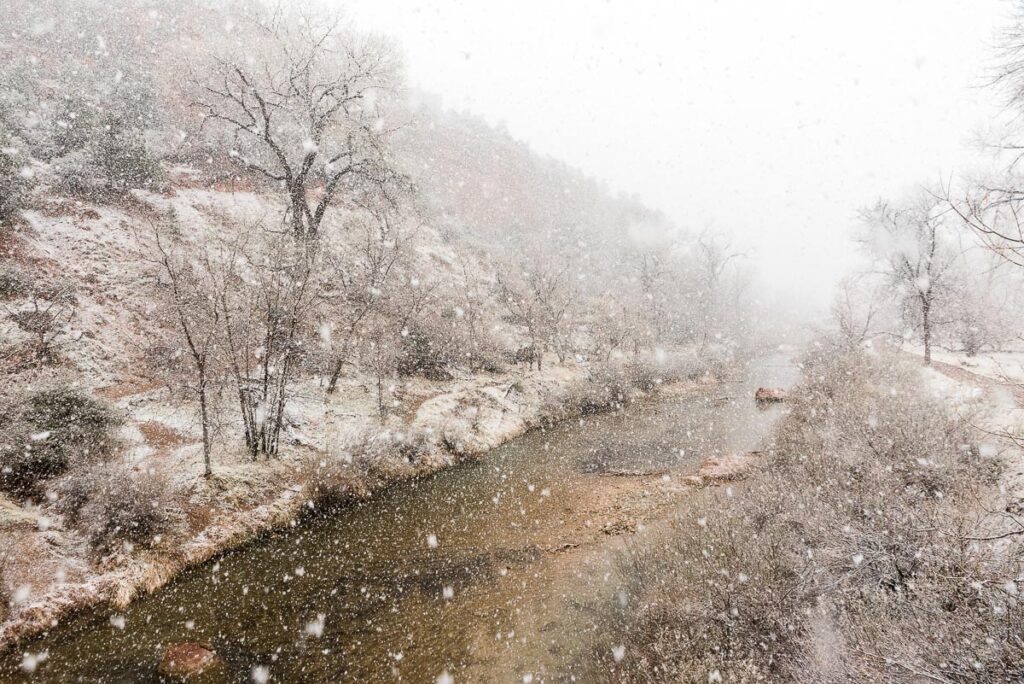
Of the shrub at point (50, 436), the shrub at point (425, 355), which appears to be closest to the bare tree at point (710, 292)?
the shrub at point (425, 355)

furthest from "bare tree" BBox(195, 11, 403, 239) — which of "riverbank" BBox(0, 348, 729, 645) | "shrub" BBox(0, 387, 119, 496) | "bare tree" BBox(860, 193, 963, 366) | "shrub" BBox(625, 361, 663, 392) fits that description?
"bare tree" BBox(860, 193, 963, 366)

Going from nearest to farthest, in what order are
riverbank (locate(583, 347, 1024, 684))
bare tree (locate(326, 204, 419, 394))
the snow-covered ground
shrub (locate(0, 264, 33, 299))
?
riverbank (locate(583, 347, 1024, 684)) < the snow-covered ground < shrub (locate(0, 264, 33, 299)) < bare tree (locate(326, 204, 419, 394))

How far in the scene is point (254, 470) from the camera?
1247 centimetres

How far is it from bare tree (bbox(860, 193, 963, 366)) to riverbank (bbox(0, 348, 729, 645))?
18.0 metres

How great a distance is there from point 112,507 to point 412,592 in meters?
6.43

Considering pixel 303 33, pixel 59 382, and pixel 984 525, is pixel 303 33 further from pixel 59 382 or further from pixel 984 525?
pixel 984 525

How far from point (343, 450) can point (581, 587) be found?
8369 millimetres

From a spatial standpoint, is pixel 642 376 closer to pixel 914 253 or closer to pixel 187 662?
pixel 914 253

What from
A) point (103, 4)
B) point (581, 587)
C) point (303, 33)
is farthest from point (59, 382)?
point (103, 4)

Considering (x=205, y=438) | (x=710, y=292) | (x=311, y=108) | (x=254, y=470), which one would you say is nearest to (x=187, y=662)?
(x=205, y=438)

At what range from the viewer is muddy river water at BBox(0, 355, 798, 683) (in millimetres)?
7266

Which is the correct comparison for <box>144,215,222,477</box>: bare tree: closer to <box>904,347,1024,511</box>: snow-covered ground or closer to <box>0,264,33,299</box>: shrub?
<box>0,264,33,299</box>: shrub

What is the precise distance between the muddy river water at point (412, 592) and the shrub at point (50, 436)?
12.0 ft

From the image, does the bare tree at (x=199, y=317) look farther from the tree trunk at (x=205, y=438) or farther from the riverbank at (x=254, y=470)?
the riverbank at (x=254, y=470)
